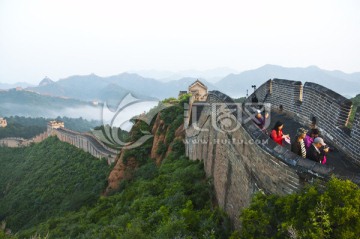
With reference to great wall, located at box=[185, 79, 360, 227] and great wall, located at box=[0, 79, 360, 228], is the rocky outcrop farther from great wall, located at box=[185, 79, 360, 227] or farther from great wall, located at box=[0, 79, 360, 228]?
great wall, located at box=[185, 79, 360, 227]

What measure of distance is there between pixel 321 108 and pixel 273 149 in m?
3.81

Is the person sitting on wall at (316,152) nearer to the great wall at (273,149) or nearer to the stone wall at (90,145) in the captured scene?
the great wall at (273,149)

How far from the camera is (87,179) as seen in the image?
29.3 metres

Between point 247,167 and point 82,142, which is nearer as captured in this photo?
point 247,167

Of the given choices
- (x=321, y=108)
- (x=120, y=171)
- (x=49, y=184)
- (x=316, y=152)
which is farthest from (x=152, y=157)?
(x=49, y=184)

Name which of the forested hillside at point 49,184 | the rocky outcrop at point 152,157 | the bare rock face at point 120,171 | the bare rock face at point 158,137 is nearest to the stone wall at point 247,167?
the rocky outcrop at point 152,157

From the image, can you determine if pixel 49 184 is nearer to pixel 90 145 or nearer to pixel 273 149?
pixel 90 145

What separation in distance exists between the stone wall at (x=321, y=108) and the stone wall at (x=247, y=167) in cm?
175

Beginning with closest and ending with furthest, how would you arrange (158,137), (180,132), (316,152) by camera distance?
(316,152), (180,132), (158,137)

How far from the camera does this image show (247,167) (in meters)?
6.06

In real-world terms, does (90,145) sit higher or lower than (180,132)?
lower

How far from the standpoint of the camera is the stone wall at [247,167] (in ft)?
14.0

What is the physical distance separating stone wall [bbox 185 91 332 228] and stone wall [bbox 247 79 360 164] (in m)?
1.75

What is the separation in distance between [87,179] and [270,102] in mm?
20987
